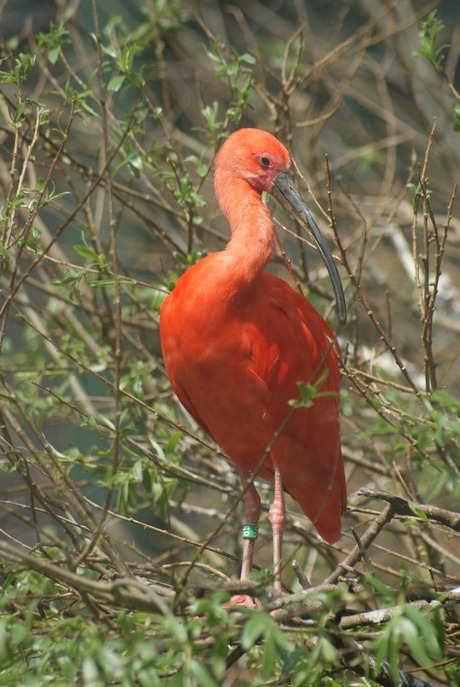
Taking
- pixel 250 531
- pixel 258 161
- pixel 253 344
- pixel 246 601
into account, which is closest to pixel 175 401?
pixel 250 531

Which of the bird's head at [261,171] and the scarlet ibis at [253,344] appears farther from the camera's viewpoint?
the bird's head at [261,171]

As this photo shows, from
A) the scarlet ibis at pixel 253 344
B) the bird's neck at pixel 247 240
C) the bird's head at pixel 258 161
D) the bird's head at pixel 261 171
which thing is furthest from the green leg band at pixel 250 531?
the bird's head at pixel 258 161

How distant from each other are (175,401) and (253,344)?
1.47 meters

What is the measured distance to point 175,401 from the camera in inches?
185

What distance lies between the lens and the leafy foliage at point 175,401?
2029mm

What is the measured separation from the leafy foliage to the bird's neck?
24 centimetres

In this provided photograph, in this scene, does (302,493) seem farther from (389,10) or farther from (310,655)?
(389,10)

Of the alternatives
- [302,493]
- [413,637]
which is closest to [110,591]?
[413,637]

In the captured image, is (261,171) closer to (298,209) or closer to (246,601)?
(298,209)

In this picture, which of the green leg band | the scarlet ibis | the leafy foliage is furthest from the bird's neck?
the green leg band

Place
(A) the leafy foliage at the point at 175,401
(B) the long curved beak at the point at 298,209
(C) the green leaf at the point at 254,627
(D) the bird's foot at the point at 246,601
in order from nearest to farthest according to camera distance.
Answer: (C) the green leaf at the point at 254,627 < (A) the leafy foliage at the point at 175,401 < (D) the bird's foot at the point at 246,601 < (B) the long curved beak at the point at 298,209

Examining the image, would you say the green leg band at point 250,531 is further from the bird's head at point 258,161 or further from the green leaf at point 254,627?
the green leaf at point 254,627

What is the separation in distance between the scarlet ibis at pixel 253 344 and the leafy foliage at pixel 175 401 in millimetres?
159

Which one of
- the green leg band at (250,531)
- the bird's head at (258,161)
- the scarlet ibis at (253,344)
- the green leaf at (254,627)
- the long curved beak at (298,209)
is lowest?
the green leg band at (250,531)
